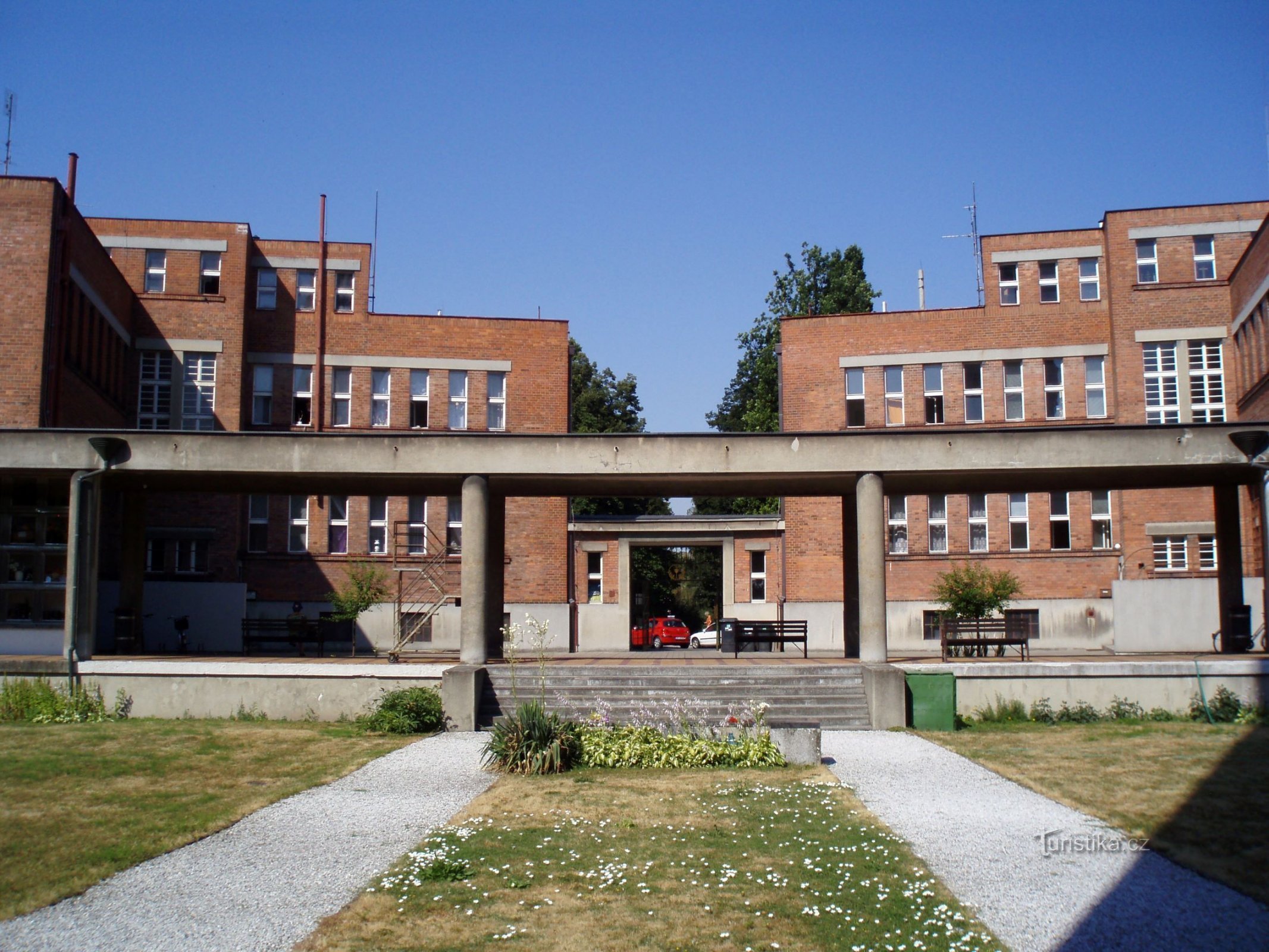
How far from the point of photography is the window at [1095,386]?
1501 inches

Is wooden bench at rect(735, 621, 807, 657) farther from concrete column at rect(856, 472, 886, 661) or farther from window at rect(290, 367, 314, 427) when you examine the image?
window at rect(290, 367, 314, 427)

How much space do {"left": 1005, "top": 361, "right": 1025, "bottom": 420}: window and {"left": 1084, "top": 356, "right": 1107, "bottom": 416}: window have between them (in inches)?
84.0

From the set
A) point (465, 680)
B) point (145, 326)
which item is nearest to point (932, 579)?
point (465, 680)

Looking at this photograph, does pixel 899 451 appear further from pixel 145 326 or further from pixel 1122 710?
pixel 145 326

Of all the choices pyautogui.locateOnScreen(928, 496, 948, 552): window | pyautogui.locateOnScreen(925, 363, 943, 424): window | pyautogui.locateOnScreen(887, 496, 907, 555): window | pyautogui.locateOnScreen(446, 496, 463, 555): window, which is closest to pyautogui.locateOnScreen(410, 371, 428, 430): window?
pyautogui.locateOnScreen(446, 496, 463, 555): window

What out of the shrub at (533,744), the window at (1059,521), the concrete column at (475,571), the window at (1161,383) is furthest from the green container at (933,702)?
the window at (1161,383)

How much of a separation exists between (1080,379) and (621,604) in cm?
1817

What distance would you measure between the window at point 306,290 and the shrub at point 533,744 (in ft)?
93.8

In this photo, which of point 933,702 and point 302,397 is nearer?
point 933,702

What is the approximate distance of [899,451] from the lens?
68.2ft

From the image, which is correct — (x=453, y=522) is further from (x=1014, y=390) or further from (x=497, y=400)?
(x=1014, y=390)

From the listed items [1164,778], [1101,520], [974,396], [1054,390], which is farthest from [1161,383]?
[1164,778]

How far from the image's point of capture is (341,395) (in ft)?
131

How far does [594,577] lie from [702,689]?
22.2 meters
